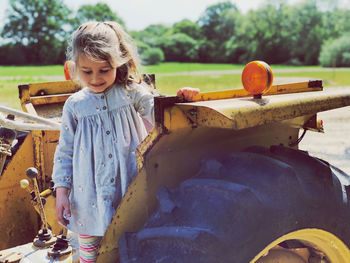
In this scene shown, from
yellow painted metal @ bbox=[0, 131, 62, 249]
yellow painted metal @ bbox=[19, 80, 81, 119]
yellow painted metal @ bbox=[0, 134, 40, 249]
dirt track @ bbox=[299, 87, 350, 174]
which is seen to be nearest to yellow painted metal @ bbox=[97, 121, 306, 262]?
yellow painted metal @ bbox=[0, 131, 62, 249]

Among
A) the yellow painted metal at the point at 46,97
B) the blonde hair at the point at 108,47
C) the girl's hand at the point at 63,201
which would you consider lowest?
the girl's hand at the point at 63,201

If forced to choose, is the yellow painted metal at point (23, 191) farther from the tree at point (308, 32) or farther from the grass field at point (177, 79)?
the tree at point (308, 32)

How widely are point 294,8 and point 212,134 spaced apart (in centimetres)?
5291

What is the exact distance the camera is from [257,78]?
4.64ft

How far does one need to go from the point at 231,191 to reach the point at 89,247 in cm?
79

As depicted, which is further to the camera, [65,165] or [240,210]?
[65,165]

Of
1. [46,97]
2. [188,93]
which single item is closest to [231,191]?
[188,93]

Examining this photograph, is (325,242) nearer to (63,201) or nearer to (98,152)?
(98,152)

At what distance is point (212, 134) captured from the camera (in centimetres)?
153

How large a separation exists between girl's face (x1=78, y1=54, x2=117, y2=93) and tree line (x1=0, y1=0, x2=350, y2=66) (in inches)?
1356

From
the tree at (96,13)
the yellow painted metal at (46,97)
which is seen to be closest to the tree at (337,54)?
the yellow painted metal at (46,97)

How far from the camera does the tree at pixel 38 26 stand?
4194 centimetres

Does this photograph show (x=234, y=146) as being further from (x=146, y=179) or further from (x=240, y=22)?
(x=240, y=22)

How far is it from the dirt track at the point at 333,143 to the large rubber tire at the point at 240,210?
3.74 metres
